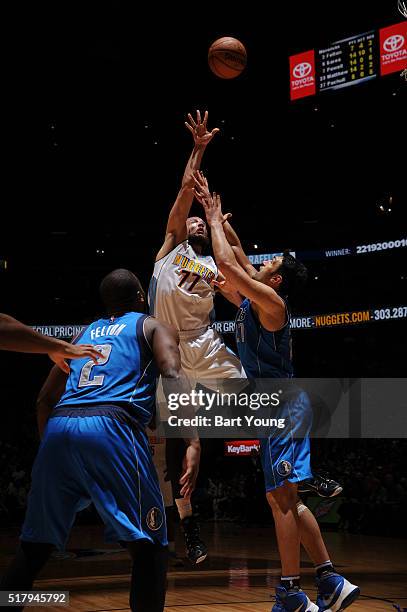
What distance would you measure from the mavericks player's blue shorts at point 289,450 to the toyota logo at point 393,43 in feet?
37.3

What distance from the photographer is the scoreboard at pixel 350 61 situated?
47.8 feet

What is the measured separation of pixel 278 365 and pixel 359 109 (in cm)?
1433

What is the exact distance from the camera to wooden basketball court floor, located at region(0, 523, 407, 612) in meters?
5.49

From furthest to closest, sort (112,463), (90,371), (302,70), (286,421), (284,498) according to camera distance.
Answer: (302,70)
(286,421)
(284,498)
(90,371)
(112,463)

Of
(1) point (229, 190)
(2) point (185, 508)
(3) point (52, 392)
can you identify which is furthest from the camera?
(1) point (229, 190)

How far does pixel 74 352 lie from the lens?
334 centimetres

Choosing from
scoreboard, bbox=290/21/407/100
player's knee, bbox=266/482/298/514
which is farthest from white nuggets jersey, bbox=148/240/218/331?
scoreboard, bbox=290/21/407/100

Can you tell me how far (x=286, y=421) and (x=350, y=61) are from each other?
469 inches

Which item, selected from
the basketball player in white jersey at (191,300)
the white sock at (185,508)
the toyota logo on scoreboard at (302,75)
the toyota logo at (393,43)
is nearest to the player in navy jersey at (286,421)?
the basketball player in white jersey at (191,300)

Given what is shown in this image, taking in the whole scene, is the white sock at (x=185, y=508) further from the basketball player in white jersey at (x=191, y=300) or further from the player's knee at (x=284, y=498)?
the player's knee at (x=284, y=498)

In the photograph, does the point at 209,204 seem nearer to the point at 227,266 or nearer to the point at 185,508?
the point at 227,266

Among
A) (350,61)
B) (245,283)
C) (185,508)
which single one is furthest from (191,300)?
(350,61)

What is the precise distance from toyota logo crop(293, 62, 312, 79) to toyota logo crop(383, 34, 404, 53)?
5.75 ft

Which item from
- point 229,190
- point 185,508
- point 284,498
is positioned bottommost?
point 185,508
